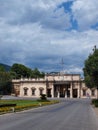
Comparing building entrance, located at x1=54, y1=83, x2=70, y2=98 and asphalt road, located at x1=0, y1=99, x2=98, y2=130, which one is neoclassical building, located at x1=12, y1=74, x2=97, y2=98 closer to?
building entrance, located at x1=54, y1=83, x2=70, y2=98

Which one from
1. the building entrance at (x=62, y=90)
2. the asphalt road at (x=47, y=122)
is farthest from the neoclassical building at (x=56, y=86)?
the asphalt road at (x=47, y=122)

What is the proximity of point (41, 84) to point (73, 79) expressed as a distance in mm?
12663

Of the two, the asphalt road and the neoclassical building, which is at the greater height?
the neoclassical building

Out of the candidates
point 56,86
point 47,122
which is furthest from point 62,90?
point 47,122

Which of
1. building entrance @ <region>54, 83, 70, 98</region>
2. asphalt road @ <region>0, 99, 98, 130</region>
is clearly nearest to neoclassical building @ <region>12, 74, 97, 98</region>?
building entrance @ <region>54, 83, 70, 98</region>

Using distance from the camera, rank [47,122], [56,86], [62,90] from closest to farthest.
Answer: [47,122] < [56,86] < [62,90]

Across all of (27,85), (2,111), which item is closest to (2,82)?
(27,85)

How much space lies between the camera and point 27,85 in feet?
470

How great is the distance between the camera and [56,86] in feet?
461

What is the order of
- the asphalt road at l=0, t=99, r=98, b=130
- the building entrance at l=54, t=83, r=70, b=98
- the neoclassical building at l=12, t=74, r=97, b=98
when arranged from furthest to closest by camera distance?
1. the building entrance at l=54, t=83, r=70, b=98
2. the neoclassical building at l=12, t=74, r=97, b=98
3. the asphalt road at l=0, t=99, r=98, b=130

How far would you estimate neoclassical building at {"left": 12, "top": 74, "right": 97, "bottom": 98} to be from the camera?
450ft

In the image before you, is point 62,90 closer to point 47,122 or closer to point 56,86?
point 56,86

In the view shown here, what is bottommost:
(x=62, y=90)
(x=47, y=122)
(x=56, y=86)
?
(x=47, y=122)

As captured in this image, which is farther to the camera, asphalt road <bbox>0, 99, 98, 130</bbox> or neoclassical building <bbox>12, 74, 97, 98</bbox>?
neoclassical building <bbox>12, 74, 97, 98</bbox>
